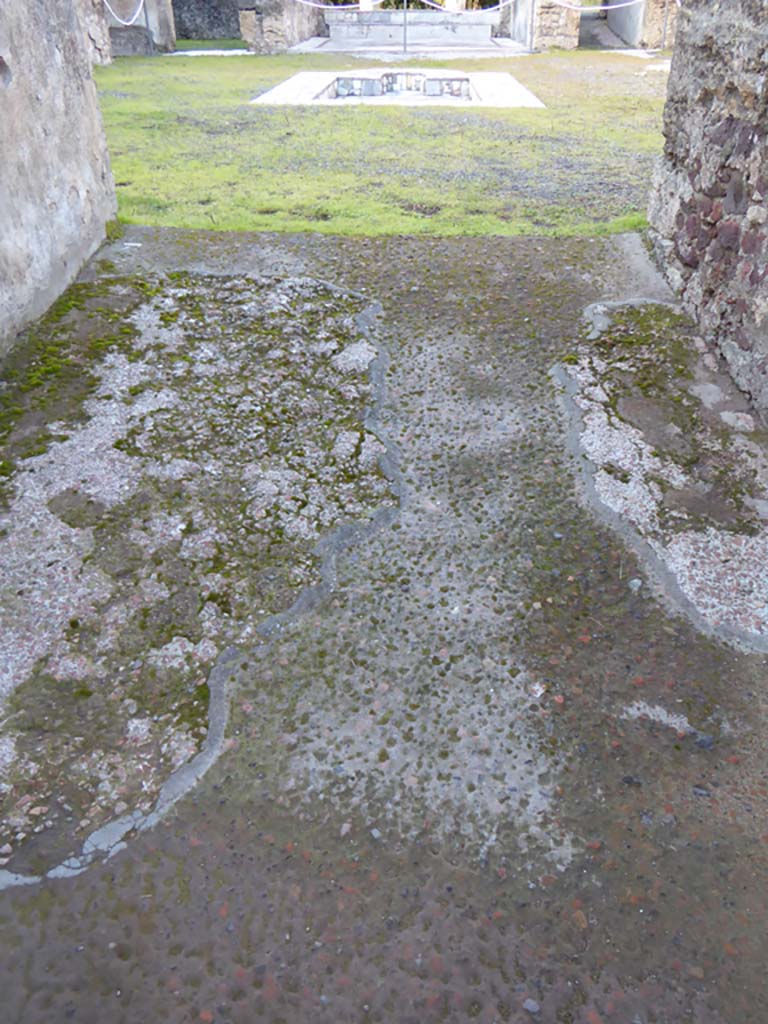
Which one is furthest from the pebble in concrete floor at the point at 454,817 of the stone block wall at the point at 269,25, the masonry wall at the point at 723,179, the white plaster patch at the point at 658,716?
the stone block wall at the point at 269,25

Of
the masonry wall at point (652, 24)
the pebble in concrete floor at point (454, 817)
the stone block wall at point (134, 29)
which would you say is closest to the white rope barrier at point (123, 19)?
the stone block wall at point (134, 29)

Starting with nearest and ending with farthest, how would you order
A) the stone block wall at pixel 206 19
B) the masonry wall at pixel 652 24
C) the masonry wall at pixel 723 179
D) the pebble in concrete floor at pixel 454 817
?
the pebble in concrete floor at pixel 454 817
the masonry wall at pixel 723 179
the masonry wall at pixel 652 24
the stone block wall at pixel 206 19

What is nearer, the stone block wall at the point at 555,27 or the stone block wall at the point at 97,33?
the stone block wall at the point at 97,33

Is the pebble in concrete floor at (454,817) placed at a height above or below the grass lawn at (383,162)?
below

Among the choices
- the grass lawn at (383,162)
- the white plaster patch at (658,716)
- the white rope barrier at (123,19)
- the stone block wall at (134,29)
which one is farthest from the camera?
the stone block wall at (134,29)

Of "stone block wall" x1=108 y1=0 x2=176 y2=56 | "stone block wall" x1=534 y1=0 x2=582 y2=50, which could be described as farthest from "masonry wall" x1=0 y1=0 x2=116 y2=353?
"stone block wall" x1=534 y1=0 x2=582 y2=50

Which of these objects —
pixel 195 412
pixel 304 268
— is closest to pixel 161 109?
pixel 304 268

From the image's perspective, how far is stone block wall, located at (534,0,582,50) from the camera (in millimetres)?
13523

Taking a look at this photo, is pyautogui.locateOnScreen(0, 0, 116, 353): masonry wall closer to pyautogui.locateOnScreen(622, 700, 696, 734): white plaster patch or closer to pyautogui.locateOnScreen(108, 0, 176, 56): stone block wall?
pyautogui.locateOnScreen(622, 700, 696, 734): white plaster patch

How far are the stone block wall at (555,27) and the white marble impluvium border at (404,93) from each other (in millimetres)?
3500

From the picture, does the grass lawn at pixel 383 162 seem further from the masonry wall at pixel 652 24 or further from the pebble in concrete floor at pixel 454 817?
the masonry wall at pixel 652 24

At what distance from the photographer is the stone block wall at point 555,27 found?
1352 cm

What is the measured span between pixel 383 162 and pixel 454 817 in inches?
215

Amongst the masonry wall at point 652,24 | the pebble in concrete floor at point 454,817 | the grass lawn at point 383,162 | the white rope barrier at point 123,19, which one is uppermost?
the white rope barrier at point 123,19
